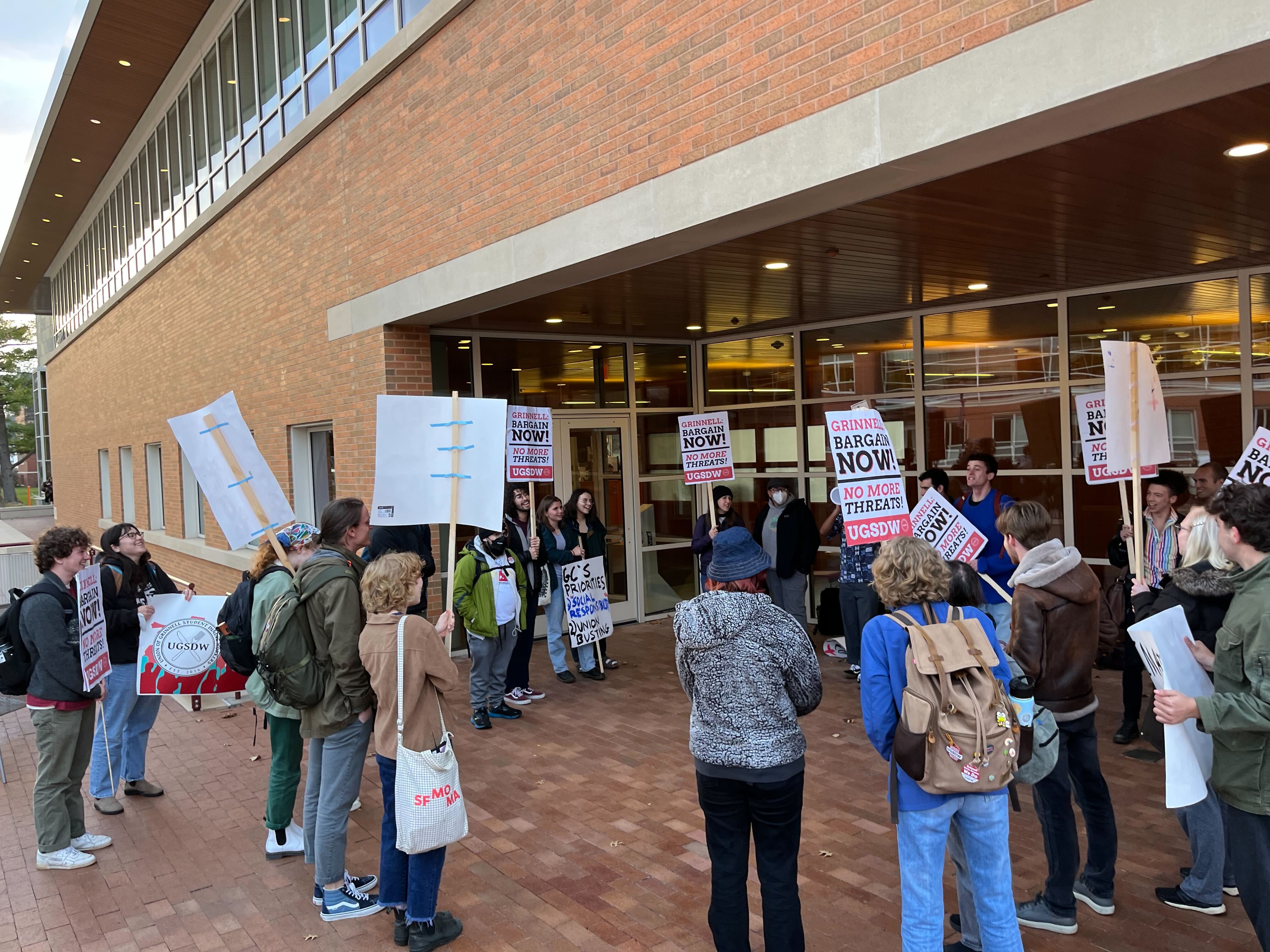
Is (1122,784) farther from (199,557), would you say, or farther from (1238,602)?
(199,557)

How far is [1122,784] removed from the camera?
573 centimetres

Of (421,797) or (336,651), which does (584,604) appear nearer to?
(336,651)

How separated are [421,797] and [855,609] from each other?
5564mm

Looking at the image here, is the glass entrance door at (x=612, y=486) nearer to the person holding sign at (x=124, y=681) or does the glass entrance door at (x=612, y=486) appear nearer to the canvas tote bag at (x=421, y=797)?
the person holding sign at (x=124, y=681)

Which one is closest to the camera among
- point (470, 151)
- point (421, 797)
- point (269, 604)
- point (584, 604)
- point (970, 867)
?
point (970, 867)

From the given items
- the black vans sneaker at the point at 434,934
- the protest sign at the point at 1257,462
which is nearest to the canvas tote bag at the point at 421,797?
the black vans sneaker at the point at 434,934

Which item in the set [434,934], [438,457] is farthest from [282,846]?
[438,457]

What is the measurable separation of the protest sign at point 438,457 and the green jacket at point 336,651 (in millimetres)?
607

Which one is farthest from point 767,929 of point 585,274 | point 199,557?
point 199,557

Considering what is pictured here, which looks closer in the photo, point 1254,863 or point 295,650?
point 1254,863

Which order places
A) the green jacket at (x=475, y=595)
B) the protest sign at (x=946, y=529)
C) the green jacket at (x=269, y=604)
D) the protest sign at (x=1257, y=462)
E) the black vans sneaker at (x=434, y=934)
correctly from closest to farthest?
the black vans sneaker at (x=434, y=934) → the green jacket at (x=269, y=604) → the protest sign at (x=1257, y=462) → the protest sign at (x=946, y=529) → the green jacket at (x=475, y=595)

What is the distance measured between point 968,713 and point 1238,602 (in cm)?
100

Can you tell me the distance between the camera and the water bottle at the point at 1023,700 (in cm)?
355

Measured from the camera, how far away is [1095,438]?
22.4 feet
